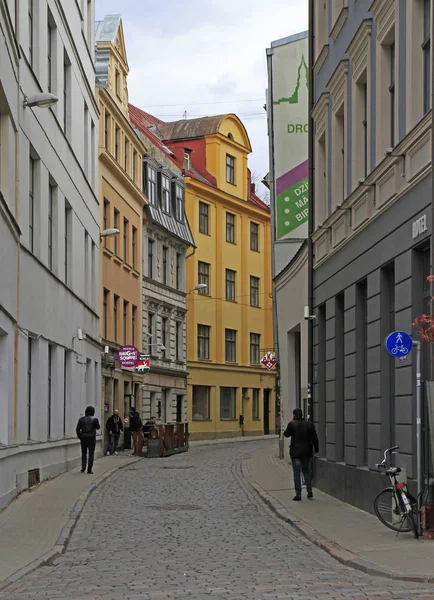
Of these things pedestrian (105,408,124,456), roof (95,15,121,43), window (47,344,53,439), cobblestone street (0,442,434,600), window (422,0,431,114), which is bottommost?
cobblestone street (0,442,434,600)

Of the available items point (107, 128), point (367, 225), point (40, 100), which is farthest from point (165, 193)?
point (367, 225)

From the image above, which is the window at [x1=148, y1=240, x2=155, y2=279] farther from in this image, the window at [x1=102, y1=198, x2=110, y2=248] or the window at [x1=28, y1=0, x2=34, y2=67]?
the window at [x1=28, y1=0, x2=34, y2=67]

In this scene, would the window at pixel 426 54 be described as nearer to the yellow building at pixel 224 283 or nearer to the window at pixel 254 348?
the yellow building at pixel 224 283

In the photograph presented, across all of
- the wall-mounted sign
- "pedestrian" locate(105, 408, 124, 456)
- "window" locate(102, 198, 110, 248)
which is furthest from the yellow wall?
the wall-mounted sign

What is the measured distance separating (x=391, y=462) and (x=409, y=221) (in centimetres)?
352

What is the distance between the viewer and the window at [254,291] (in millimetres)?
65062

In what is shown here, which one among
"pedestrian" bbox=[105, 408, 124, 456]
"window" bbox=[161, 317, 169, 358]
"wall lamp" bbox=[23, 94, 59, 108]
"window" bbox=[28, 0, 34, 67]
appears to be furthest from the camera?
"window" bbox=[161, 317, 169, 358]

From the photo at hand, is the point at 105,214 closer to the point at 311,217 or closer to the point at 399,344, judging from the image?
the point at 311,217

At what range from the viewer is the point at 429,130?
1426cm

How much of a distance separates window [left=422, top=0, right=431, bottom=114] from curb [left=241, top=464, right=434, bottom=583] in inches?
226

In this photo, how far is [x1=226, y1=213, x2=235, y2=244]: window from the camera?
62.1m

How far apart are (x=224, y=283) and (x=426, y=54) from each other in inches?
1837

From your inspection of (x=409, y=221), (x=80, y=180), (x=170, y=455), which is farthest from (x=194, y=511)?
(x=170, y=455)

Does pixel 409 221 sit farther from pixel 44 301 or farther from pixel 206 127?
pixel 206 127
